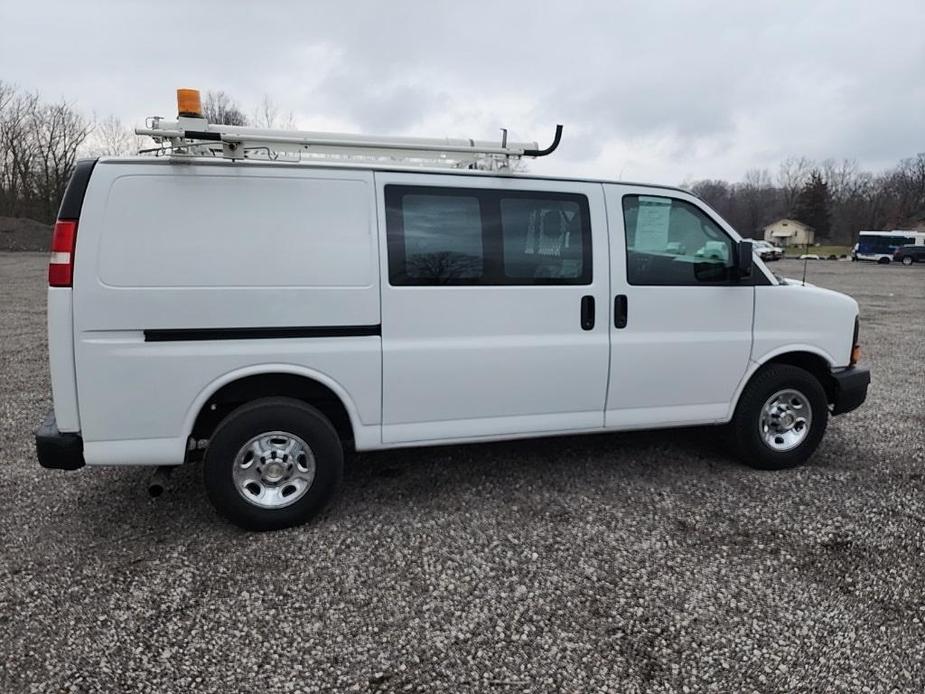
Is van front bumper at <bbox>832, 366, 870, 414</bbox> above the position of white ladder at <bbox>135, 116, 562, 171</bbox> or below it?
below

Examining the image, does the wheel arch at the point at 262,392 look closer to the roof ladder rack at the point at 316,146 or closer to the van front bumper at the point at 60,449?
the van front bumper at the point at 60,449

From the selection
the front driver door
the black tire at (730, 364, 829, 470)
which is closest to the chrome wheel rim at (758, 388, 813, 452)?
the black tire at (730, 364, 829, 470)

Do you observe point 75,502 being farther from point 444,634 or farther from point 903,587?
point 903,587

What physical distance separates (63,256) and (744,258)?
13.4ft

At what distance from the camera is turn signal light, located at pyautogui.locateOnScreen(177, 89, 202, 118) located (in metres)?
3.63

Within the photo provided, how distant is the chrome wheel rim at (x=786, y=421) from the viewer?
A: 478cm

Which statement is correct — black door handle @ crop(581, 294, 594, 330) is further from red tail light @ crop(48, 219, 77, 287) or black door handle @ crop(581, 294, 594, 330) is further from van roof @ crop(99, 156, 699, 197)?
red tail light @ crop(48, 219, 77, 287)

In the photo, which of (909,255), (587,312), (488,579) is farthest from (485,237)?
(909,255)

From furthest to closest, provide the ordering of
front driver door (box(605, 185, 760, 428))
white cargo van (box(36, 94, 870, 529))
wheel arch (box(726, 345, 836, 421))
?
1. wheel arch (box(726, 345, 836, 421))
2. front driver door (box(605, 185, 760, 428))
3. white cargo van (box(36, 94, 870, 529))

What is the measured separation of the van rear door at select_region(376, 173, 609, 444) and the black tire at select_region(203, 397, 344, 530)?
392 millimetres

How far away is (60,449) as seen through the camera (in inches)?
137

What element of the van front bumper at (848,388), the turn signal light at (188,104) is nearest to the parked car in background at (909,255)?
the van front bumper at (848,388)

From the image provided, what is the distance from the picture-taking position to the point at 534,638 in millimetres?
2875

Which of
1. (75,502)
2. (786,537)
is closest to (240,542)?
(75,502)
